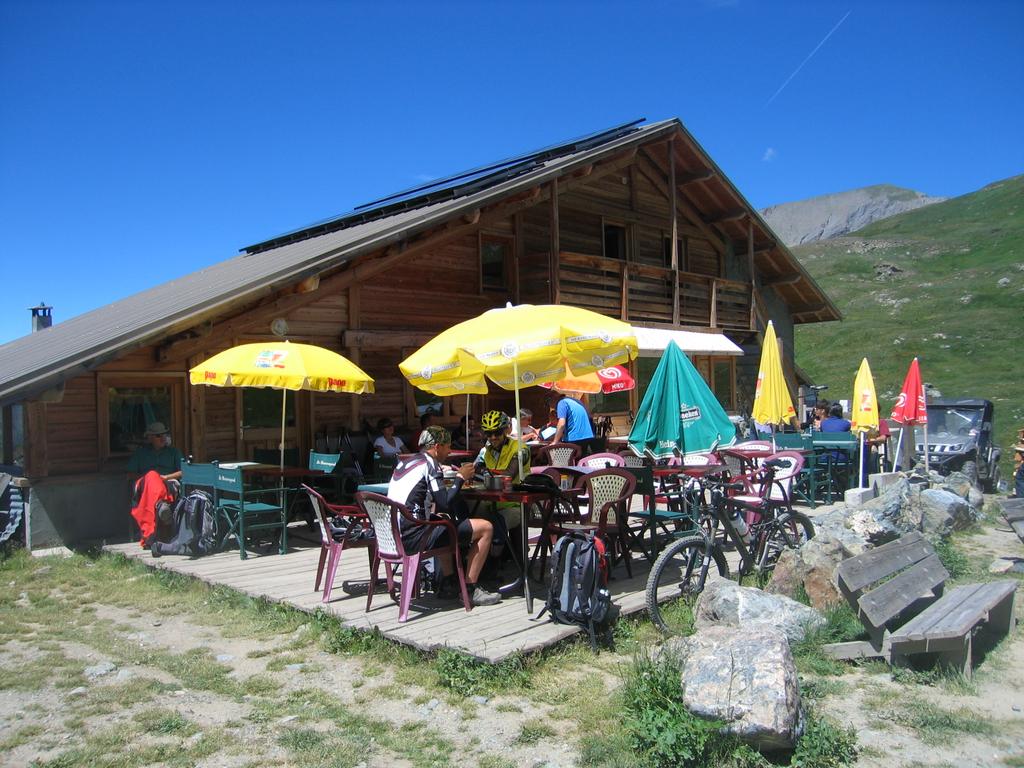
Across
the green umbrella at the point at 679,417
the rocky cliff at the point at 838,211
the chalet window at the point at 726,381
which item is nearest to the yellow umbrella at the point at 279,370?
the green umbrella at the point at 679,417

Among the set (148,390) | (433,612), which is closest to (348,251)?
(148,390)

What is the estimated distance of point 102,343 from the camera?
26.7 feet

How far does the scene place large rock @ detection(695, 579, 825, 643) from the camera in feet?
17.1

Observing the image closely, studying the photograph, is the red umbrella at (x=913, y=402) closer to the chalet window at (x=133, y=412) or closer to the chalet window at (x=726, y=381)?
the chalet window at (x=726, y=381)

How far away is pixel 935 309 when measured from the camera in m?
45.5

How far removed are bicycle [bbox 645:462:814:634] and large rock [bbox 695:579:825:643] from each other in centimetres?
31

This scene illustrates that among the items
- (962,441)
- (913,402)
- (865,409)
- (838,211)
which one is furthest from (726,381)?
(838,211)

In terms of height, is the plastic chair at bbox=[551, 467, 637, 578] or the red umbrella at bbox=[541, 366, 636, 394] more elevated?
the red umbrella at bbox=[541, 366, 636, 394]

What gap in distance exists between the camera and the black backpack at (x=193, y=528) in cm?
808

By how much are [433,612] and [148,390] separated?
575cm

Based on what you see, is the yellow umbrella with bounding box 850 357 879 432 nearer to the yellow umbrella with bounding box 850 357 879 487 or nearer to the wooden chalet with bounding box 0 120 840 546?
the yellow umbrella with bounding box 850 357 879 487

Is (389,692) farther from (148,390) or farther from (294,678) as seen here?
(148,390)

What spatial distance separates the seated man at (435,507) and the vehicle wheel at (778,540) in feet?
7.78

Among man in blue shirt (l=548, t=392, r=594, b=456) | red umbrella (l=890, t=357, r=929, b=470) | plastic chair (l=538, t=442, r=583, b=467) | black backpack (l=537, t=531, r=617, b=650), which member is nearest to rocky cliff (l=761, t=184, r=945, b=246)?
red umbrella (l=890, t=357, r=929, b=470)
